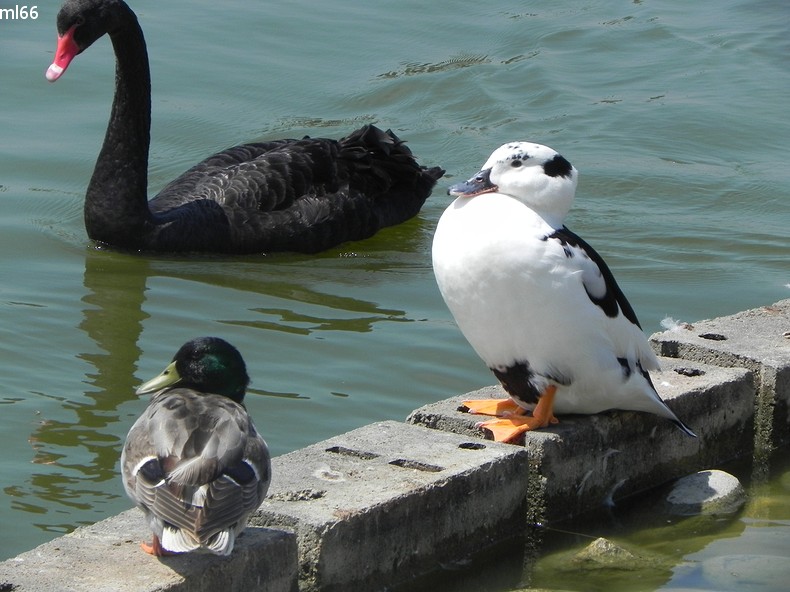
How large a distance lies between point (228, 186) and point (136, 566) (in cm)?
616

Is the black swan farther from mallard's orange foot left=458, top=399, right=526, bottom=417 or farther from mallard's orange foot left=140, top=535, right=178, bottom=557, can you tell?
mallard's orange foot left=140, top=535, right=178, bottom=557

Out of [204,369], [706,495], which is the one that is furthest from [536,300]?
[204,369]

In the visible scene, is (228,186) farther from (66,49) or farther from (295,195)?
(66,49)

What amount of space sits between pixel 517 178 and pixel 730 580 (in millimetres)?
1610

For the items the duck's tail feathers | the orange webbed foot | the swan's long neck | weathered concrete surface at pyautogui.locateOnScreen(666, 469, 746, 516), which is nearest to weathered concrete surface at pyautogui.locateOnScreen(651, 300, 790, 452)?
weathered concrete surface at pyautogui.locateOnScreen(666, 469, 746, 516)

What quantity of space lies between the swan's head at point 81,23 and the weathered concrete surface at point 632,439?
489 centimetres

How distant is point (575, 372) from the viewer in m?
5.43

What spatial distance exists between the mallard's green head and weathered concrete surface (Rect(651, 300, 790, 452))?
244cm

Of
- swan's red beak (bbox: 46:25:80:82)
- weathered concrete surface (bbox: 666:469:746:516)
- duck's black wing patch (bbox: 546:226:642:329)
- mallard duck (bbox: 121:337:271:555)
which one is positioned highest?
swan's red beak (bbox: 46:25:80:82)

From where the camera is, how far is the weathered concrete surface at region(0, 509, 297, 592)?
402 cm

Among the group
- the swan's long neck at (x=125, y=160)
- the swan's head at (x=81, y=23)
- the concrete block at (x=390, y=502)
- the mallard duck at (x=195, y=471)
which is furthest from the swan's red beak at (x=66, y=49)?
the mallard duck at (x=195, y=471)

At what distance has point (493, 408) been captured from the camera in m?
5.65

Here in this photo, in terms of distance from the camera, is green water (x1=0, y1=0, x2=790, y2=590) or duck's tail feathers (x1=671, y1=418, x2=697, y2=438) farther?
green water (x1=0, y1=0, x2=790, y2=590)

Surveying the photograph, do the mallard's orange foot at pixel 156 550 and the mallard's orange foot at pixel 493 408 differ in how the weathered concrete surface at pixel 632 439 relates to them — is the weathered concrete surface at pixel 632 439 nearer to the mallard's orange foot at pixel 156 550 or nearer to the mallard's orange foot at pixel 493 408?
the mallard's orange foot at pixel 493 408
